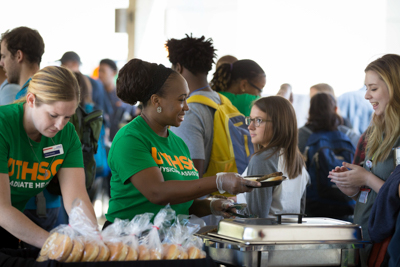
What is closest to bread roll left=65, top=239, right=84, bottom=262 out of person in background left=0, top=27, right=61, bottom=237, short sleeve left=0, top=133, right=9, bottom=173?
short sleeve left=0, top=133, right=9, bottom=173

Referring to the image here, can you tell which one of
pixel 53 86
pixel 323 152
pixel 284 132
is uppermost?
pixel 53 86

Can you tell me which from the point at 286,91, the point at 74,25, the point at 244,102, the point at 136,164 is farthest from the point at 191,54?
the point at 74,25

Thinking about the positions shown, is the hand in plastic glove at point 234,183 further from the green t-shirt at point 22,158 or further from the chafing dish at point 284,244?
the green t-shirt at point 22,158

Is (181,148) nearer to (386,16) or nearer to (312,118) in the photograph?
(312,118)

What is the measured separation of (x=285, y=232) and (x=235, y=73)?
2.05m

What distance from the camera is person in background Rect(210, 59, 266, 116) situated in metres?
3.16

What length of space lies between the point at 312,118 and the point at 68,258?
2910 millimetres

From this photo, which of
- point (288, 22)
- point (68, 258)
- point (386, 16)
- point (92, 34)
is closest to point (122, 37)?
point (92, 34)

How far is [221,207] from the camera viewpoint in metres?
1.89

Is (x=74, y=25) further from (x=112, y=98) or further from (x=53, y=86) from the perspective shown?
(x=53, y=86)

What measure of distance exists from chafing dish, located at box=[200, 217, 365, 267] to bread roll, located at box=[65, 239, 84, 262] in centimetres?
40

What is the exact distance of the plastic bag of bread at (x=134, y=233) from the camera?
1.25m

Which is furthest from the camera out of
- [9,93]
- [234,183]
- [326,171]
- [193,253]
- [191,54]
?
[326,171]

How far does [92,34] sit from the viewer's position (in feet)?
22.5
